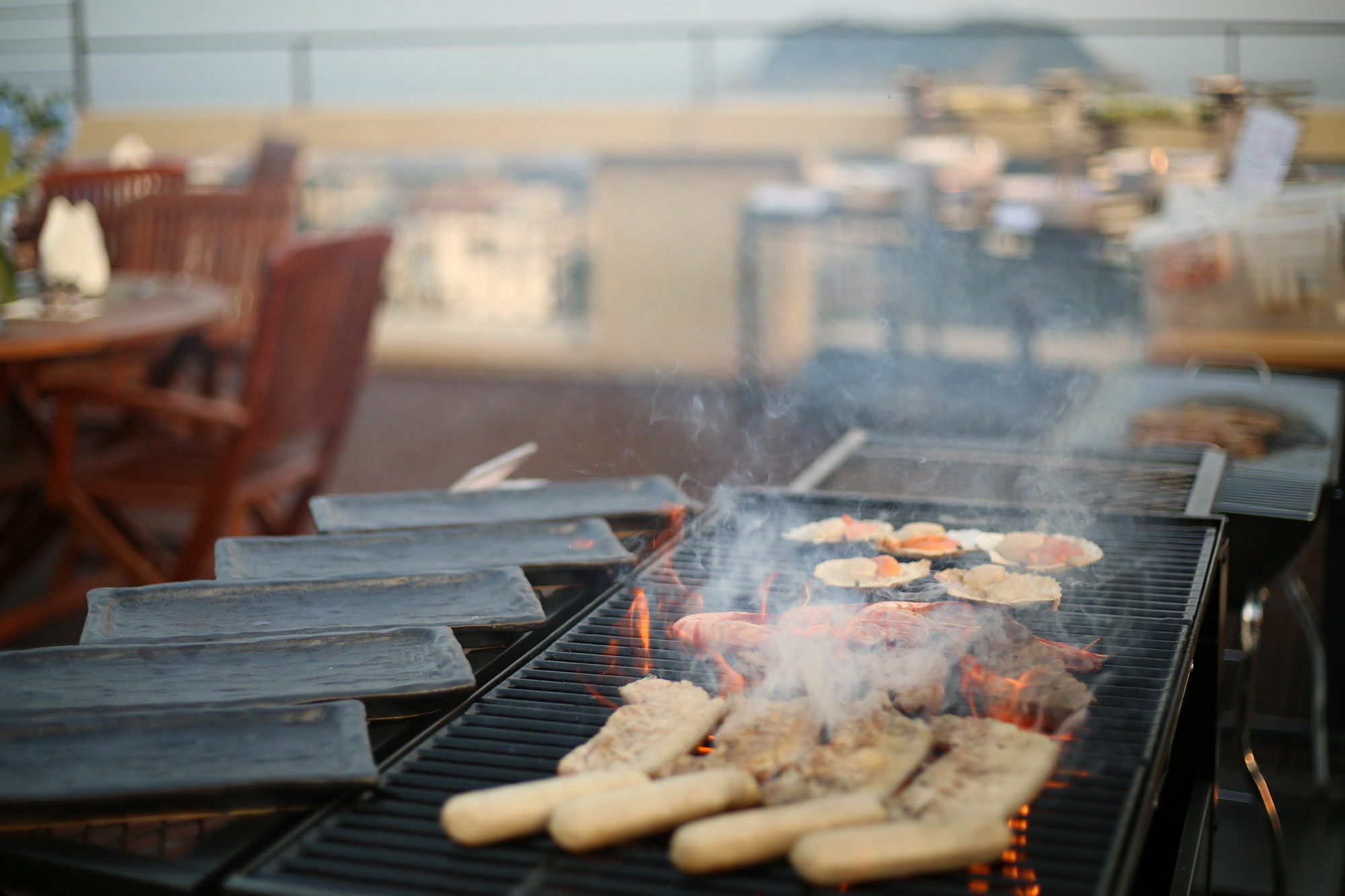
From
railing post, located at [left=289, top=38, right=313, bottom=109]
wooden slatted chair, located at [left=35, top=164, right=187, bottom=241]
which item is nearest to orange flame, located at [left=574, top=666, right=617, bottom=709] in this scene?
wooden slatted chair, located at [left=35, top=164, right=187, bottom=241]

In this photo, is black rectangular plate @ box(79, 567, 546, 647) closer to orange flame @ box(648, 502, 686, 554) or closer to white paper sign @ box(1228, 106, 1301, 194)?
orange flame @ box(648, 502, 686, 554)

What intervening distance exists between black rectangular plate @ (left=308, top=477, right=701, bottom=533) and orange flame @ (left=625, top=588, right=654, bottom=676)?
348 mm

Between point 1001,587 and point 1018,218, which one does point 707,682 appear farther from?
point 1018,218

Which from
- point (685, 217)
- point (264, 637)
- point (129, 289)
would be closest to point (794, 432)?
point (685, 217)

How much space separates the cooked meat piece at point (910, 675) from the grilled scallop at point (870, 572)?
0.94 ft

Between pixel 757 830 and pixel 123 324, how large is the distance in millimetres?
3116

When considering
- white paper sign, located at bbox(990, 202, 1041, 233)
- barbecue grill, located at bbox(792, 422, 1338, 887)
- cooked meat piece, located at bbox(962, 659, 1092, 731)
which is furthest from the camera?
white paper sign, located at bbox(990, 202, 1041, 233)

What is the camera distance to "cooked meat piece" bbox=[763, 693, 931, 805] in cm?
123

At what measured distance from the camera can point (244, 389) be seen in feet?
11.4

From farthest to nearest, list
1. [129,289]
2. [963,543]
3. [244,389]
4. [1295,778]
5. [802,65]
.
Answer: [802,65] < [129,289] < [244,389] < [1295,778] < [963,543]

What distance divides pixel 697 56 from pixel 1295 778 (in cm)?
625

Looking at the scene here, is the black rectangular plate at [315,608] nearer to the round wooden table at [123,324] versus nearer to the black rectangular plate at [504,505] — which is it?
the black rectangular plate at [504,505]

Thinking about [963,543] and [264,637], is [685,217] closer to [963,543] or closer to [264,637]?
[963,543]

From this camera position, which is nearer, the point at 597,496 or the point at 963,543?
the point at 963,543
